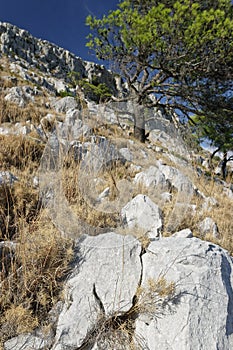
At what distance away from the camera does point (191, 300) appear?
4.60ft

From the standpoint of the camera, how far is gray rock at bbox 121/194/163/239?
2100 mm

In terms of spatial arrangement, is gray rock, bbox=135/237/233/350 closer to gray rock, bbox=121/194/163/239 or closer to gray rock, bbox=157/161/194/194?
gray rock, bbox=121/194/163/239

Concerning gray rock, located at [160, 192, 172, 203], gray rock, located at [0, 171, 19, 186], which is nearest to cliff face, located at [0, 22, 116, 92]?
gray rock, located at [160, 192, 172, 203]

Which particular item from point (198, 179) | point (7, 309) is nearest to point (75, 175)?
point (7, 309)

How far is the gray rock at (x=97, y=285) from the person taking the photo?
54.0 inches

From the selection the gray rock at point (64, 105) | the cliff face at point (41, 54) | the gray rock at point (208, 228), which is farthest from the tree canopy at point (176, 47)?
the cliff face at point (41, 54)

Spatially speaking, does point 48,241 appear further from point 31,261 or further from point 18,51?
point 18,51

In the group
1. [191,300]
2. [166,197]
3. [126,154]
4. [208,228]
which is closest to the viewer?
[191,300]

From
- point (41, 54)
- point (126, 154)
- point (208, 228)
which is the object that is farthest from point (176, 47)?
point (41, 54)

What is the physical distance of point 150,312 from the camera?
143 centimetres

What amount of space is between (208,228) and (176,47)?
229 inches

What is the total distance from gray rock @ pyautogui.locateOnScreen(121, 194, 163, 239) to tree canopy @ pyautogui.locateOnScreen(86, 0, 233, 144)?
5.47 metres

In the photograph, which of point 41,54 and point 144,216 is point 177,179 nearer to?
point 144,216

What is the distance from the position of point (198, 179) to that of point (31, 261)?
3.02 meters
